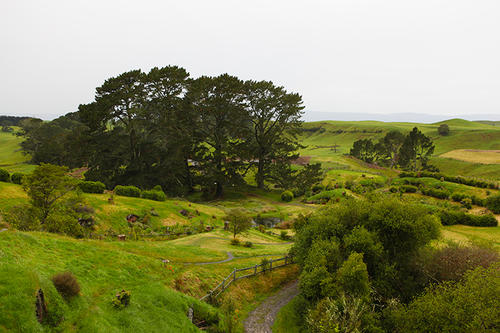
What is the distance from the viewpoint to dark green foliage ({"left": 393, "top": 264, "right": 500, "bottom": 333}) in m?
14.8

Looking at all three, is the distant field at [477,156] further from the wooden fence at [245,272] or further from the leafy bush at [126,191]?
the leafy bush at [126,191]

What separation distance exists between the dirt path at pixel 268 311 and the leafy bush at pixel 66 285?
556 inches

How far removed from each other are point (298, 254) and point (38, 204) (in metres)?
26.4

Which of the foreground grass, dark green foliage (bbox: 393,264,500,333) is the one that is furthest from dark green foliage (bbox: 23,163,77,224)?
dark green foliage (bbox: 393,264,500,333)

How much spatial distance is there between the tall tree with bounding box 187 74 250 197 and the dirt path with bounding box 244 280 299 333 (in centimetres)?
3719

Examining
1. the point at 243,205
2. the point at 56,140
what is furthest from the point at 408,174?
the point at 56,140

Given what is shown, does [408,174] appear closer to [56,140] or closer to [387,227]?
[387,227]

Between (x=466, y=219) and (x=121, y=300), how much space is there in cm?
5310

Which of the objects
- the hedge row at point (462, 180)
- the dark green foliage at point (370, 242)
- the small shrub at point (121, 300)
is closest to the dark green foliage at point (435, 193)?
the hedge row at point (462, 180)

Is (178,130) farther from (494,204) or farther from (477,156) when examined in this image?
(477,156)

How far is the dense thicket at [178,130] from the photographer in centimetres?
5697

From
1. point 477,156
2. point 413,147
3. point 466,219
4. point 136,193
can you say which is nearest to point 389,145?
point 413,147

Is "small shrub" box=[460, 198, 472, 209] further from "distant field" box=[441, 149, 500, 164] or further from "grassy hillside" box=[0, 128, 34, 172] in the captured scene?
"grassy hillside" box=[0, 128, 34, 172]

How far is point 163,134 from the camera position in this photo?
61.2 meters
